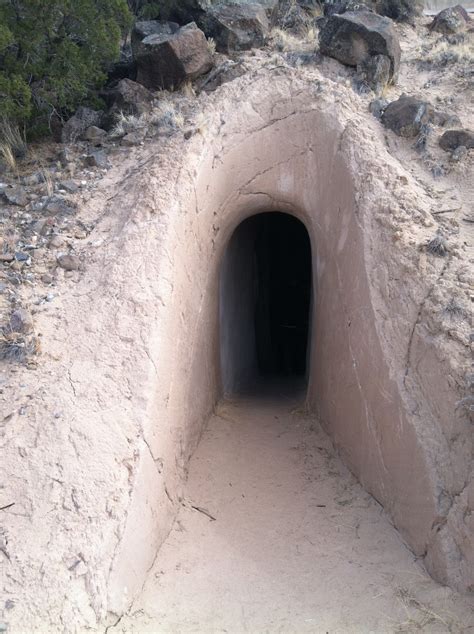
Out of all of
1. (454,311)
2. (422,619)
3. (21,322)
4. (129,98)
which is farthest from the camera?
(129,98)

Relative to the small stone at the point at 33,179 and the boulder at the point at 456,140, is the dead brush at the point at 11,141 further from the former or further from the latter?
the boulder at the point at 456,140

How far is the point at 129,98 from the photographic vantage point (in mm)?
8117

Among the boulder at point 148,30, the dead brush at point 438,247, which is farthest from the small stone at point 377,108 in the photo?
the boulder at point 148,30

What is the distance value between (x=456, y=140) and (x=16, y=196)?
475cm

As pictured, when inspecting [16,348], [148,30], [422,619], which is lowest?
[422,619]

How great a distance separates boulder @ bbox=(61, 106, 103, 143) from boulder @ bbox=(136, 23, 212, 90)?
36.1 inches

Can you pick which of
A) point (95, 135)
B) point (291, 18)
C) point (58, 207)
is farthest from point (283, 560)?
point (291, 18)

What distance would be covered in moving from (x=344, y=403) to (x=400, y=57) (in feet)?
18.8

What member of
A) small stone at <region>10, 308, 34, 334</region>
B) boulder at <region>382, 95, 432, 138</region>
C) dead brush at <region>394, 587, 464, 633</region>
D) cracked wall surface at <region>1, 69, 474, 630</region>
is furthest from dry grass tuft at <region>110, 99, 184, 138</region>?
dead brush at <region>394, 587, 464, 633</region>

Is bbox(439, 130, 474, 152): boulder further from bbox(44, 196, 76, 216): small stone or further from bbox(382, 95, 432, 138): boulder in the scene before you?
bbox(44, 196, 76, 216): small stone

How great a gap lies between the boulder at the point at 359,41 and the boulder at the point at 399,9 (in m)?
2.69

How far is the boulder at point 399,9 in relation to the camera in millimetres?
11211

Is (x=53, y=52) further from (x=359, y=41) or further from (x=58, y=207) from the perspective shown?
(x=359, y=41)

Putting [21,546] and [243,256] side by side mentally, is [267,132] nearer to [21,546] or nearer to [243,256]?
[243,256]
